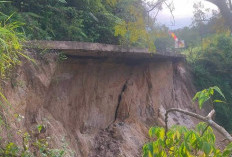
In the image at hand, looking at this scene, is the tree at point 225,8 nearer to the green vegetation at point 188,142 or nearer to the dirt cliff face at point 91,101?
the dirt cliff face at point 91,101

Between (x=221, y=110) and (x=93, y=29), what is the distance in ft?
23.9

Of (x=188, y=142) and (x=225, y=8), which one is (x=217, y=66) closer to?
(x=225, y=8)

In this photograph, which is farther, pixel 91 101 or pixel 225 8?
pixel 225 8

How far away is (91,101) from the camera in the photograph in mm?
7367

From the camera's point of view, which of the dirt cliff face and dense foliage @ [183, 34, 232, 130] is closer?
the dirt cliff face

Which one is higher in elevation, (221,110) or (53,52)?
(53,52)

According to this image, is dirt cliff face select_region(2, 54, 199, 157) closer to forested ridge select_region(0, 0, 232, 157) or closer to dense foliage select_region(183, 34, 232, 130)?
forested ridge select_region(0, 0, 232, 157)

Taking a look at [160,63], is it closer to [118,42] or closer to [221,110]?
[118,42]

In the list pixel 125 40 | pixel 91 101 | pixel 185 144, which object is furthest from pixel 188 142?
pixel 125 40

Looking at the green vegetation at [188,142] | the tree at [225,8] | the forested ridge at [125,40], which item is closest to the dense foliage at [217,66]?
the forested ridge at [125,40]

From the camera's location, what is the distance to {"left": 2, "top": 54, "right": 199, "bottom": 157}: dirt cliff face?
17.7 ft

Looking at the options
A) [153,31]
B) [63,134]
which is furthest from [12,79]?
[153,31]

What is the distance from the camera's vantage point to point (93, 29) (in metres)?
8.39

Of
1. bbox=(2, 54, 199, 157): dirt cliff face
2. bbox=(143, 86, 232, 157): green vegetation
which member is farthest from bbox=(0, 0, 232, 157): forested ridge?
bbox=(2, 54, 199, 157): dirt cliff face
